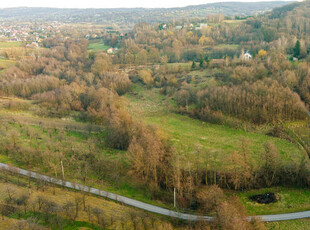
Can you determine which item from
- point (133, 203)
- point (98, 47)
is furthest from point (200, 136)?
point (98, 47)

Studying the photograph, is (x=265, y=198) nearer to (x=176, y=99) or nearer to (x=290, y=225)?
(x=290, y=225)

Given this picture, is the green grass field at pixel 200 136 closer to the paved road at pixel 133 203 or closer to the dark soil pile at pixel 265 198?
the dark soil pile at pixel 265 198

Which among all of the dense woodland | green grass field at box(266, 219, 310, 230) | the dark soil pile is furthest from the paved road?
the dark soil pile

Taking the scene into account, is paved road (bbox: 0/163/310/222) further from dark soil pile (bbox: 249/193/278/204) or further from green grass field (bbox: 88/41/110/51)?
green grass field (bbox: 88/41/110/51)

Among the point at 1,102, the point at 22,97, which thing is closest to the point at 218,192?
Result: the point at 1,102

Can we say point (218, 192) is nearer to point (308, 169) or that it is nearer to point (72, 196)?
point (308, 169)
